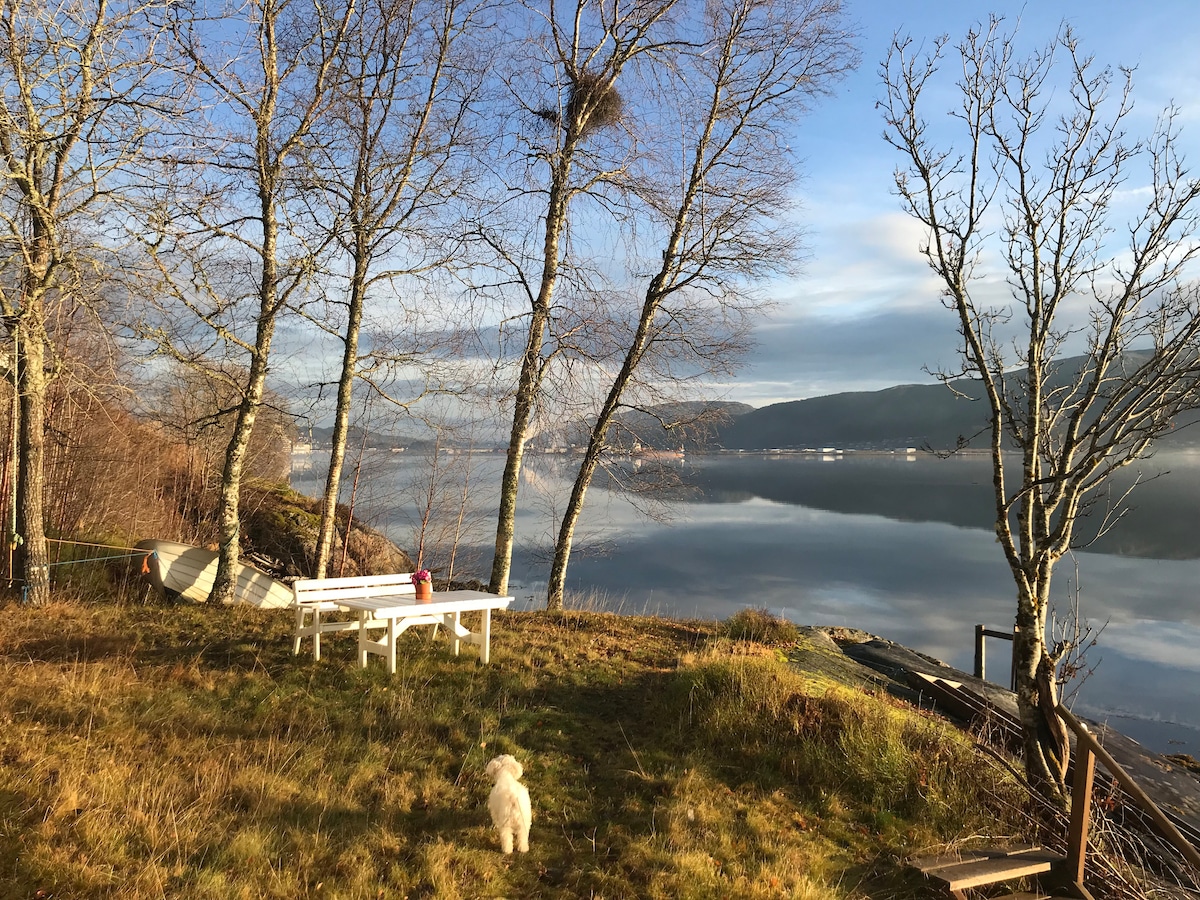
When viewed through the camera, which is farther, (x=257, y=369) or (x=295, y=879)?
(x=257, y=369)

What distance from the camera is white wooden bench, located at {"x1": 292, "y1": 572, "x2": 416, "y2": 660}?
21.7 feet

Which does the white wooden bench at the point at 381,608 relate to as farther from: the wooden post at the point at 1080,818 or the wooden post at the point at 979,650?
the wooden post at the point at 979,650

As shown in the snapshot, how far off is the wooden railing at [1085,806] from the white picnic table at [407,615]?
186 inches

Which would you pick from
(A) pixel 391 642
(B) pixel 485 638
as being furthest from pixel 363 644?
(B) pixel 485 638

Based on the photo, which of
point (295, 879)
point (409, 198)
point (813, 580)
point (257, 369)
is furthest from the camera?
point (813, 580)

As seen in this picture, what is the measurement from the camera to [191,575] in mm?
9383

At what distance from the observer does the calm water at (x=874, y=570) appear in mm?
16812

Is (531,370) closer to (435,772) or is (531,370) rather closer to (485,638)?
(485,638)

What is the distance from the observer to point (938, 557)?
37.6 metres

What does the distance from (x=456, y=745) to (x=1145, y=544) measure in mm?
50936

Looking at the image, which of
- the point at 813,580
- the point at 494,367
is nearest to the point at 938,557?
the point at 813,580

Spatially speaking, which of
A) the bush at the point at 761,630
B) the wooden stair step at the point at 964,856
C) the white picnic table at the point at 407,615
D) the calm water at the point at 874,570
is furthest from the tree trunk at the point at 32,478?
the wooden stair step at the point at 964,856

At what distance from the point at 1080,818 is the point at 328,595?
20.6ft

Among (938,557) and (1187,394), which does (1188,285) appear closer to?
(1187,394)
